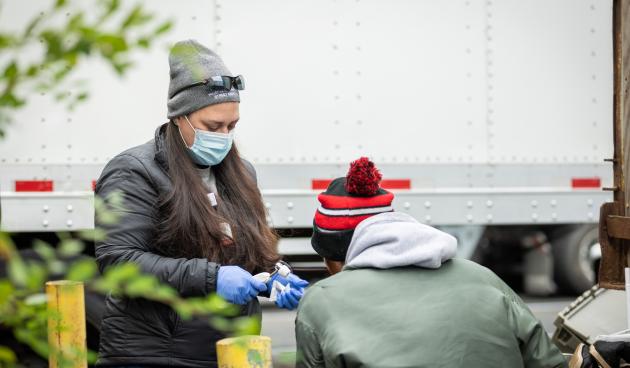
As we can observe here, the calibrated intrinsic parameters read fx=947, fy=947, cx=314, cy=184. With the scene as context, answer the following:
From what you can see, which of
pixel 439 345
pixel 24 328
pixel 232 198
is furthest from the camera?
pixel 232 198

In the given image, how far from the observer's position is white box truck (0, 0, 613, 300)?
5.36 meters

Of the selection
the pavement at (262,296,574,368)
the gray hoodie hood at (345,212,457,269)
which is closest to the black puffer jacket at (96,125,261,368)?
the gray hoodie hood at (345,212,457,269)

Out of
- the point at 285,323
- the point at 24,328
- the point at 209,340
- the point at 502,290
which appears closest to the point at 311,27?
the point at 285,323

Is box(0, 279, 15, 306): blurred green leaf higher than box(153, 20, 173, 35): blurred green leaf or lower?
lower

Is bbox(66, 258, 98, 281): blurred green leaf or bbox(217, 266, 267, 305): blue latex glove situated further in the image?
bbox(217, 266, 267, 305): blue latex glove

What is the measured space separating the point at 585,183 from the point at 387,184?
4.41 ft

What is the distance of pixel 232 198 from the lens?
2906 mm

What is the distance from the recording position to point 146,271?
8.34 ft

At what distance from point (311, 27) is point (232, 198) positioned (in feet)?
9.57

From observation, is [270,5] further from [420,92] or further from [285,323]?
[285,323]

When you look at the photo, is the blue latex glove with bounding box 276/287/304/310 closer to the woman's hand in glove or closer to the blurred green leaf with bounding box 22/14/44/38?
the woman's hand in glove

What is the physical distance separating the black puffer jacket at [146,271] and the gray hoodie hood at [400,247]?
59 centimetres

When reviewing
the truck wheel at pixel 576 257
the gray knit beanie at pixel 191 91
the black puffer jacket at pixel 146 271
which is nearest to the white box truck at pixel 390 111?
the truck wheel at pixel 576 257

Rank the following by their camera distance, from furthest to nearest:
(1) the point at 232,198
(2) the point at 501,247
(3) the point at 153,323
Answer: (2) the point at 501,247, (1) the point at 232,198, (3) the point at 153,323
